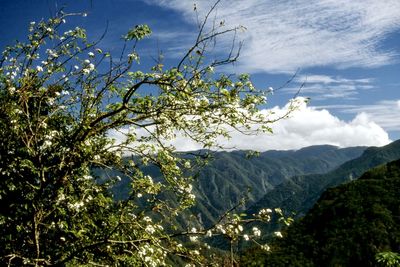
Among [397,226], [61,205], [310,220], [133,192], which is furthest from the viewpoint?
[310,220]

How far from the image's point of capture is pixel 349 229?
12181cm

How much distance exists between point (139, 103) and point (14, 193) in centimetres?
749

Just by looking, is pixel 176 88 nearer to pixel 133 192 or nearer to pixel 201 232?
pixel 133 192

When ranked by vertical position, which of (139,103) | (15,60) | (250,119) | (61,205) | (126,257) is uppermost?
(15,60)

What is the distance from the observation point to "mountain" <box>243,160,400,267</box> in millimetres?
106188

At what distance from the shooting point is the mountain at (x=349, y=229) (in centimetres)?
10619

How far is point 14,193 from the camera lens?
16.8m

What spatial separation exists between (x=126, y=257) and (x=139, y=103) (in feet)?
19.2

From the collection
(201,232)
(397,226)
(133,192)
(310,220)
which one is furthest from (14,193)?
(310,220)

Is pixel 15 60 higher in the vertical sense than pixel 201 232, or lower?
higher

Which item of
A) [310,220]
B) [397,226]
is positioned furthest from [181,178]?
[310,220]

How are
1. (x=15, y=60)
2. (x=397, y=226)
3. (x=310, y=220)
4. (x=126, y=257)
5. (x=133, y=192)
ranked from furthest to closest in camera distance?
(x=310, y=220) < (x=397, y=226) < (x=15, y=60) < (x=126, y=257) < (x=133, y=192)

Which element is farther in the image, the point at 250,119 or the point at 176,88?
the point at 250,119

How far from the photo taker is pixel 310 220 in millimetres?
143125
